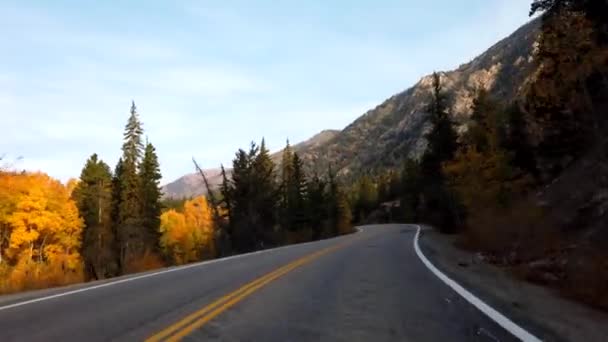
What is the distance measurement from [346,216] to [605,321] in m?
80.6

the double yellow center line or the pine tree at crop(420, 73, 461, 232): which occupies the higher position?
the pine tree at crop(420, 73, 461, 232)

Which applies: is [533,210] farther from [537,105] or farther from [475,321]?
[537,105]

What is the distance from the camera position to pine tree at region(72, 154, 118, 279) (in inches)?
2025

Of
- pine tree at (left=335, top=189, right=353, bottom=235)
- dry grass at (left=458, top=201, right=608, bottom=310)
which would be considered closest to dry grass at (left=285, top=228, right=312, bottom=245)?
pine tree at (left=335, top=189, right=353, bottom=235)

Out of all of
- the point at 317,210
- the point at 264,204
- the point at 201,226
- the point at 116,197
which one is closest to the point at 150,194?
the point at 116,197

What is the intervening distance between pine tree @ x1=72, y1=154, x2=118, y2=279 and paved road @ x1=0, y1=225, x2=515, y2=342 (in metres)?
40.3

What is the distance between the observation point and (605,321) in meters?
6.70

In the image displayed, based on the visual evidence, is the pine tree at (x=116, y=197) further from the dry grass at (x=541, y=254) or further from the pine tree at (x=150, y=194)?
the dry grass at (x=541, y=254)

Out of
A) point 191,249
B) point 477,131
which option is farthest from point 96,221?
point 477,131

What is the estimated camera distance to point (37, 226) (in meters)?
44.0

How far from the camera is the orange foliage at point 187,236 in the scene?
76.1 metres

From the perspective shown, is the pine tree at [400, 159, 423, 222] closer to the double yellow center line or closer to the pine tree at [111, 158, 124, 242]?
the pine tree at [111, 158, 124, 242]

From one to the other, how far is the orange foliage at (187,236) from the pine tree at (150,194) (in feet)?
38.0

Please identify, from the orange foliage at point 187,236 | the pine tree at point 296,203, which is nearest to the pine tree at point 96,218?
A: the orange foliage at point 187,236
